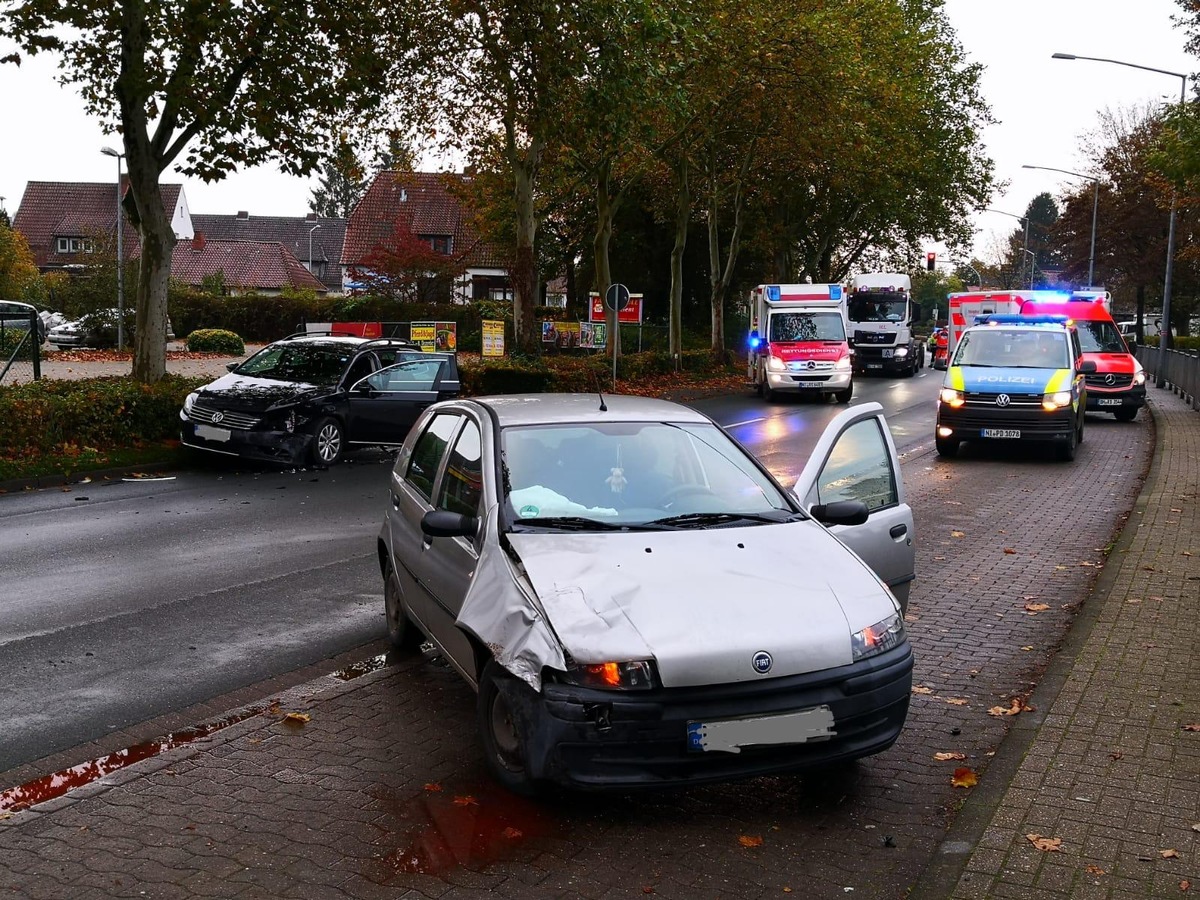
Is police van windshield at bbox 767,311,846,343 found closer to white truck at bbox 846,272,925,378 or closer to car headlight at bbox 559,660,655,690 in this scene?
white truck at bbox 846,272,925,378

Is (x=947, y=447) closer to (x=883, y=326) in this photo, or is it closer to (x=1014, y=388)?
(x=1014, y=388)

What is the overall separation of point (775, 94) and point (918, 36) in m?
22.4

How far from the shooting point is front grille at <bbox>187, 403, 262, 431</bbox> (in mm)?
16141

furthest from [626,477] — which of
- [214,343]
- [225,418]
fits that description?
[214,343]

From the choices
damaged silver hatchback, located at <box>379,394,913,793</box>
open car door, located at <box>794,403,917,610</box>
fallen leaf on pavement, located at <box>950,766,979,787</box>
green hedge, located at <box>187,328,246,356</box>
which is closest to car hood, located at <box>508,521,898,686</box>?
damaged silver hatchback, located at <box>379,394,913,793</box>

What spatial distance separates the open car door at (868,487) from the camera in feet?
22.2

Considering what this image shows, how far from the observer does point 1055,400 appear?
57.6 feet

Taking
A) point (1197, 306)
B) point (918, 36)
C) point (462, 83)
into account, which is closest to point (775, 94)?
point (462, 83)

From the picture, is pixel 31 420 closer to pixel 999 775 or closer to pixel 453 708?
pixel 453 708

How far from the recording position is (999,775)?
203 inches

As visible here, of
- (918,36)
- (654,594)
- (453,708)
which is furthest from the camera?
(918,36)

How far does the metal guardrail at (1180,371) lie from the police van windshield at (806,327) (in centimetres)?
819

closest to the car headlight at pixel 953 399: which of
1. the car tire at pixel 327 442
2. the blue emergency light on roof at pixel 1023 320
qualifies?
the blue emergency light on roof at pixel 1023 320

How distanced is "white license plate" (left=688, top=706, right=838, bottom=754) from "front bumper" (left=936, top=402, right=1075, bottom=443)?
45.9ft
